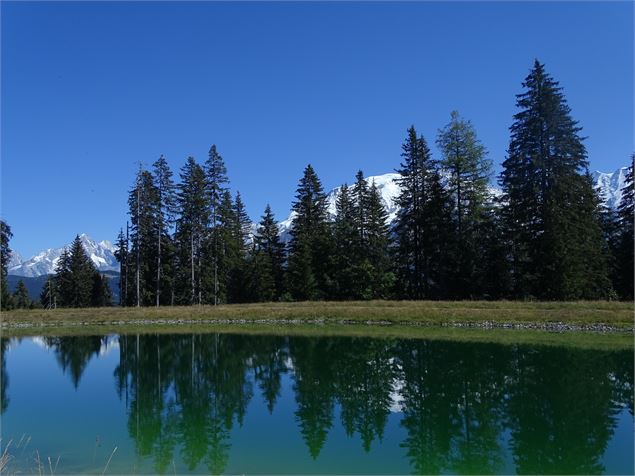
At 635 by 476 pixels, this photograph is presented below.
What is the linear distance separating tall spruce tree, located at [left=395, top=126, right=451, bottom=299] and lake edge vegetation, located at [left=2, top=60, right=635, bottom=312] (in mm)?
136

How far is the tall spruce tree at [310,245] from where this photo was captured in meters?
52.4

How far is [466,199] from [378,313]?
1410 cm

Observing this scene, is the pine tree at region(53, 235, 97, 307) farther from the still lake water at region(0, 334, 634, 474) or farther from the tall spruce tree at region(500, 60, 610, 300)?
the tall spruce tree at region(500, 60, 610, 300)

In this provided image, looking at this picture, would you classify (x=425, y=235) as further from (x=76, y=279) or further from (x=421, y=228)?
(x=76, y=279)

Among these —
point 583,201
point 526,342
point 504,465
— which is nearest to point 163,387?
point 504,465

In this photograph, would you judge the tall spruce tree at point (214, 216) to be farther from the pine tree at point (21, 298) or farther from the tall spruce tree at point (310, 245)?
the pine tree at point (21, 298)

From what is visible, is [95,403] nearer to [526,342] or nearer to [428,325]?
[526,342]

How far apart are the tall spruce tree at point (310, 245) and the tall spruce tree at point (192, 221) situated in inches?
448

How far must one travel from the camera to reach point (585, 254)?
118 feet

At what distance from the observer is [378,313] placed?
38.6m

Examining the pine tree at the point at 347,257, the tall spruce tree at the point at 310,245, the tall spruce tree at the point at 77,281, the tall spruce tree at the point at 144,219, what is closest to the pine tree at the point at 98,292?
the tall spruce tree at the point at 77,281

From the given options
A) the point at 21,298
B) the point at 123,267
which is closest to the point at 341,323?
the point at 123,267

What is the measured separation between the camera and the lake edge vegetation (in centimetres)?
3734

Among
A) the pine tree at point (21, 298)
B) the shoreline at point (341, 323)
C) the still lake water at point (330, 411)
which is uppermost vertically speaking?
the pine tree at point (21, 298)
